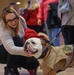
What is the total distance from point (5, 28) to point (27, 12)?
1677 millimetres

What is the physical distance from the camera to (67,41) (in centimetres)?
246

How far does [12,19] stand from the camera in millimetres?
2139

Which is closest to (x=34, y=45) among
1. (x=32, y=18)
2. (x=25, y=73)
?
(x=25, y=73)

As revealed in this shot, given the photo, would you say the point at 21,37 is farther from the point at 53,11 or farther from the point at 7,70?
the point at 53,11

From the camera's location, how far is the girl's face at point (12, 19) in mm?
2139

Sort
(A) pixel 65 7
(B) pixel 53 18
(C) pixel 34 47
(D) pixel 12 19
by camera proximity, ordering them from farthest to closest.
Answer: (B) pixel 53 18 < (A) pixel 65 7 < (D) pixel 12 19 < (C) pixel 34 47

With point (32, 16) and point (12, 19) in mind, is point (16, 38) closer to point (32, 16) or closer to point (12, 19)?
point (12, 19)

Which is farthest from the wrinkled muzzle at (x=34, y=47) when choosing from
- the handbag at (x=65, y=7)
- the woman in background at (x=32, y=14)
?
the woman in background at (x=32, y=14)

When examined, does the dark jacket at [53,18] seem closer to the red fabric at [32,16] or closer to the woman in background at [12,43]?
the red fabric at [32,16]

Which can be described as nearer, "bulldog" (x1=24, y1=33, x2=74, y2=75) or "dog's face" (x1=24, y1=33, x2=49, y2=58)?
"dog's face" (x1=24, y1=33, x2=49, y2=58)

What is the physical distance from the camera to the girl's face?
2.14 metres

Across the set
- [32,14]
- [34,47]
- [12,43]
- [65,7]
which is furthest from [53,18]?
[34,47]

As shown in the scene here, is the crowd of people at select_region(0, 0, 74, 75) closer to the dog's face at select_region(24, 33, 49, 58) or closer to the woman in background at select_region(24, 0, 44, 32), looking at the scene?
the dog's face at select_region(24, 33, 49, 58)

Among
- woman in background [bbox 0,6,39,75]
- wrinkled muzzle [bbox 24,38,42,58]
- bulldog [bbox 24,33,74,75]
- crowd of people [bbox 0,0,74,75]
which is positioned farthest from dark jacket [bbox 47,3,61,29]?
wrinkled muzzle [bbox 24,38,42,58]
